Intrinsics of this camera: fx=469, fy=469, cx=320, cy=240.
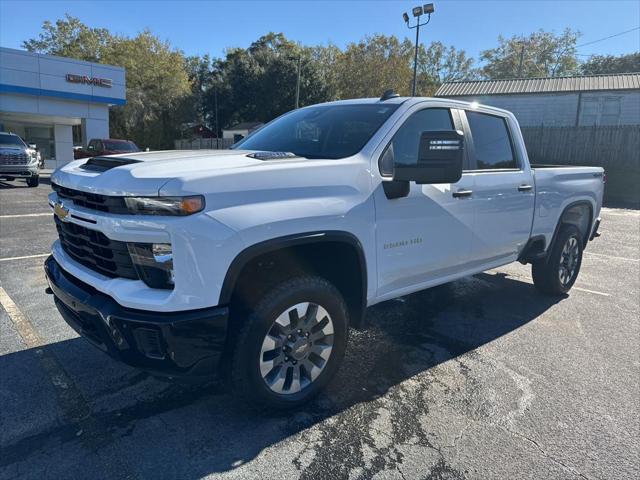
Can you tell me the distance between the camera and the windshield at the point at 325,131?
3.33m

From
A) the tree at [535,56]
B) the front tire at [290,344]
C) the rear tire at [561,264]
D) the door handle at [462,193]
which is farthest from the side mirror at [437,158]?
the tree at [535,56]

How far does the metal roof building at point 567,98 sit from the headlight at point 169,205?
2627 centimetres

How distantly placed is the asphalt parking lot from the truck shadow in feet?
0.03

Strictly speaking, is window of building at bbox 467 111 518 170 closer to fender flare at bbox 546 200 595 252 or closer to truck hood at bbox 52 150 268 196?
fender flare at bbox 546 200 595 252

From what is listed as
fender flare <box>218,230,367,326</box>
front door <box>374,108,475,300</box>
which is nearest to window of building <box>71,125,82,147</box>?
front door <box>374,108,475,300</box>

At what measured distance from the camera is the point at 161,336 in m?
2.35

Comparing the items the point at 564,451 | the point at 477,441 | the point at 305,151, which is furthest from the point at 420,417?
the point at 305,151

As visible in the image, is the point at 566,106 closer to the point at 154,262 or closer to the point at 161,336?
the point at 154,262

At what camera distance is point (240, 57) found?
1857 inches

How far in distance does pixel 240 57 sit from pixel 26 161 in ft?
120

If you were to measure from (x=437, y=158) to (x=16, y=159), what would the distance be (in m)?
15.0

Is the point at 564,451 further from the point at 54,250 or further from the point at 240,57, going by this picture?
the point at 240,57

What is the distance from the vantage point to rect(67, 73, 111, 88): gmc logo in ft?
83.8

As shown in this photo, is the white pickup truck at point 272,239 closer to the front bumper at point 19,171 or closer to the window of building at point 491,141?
the window of building at point 491,141
